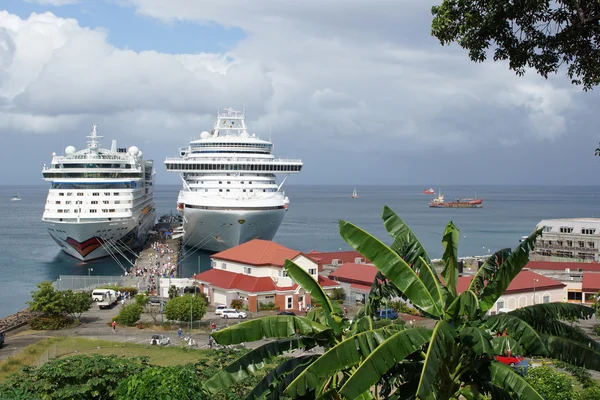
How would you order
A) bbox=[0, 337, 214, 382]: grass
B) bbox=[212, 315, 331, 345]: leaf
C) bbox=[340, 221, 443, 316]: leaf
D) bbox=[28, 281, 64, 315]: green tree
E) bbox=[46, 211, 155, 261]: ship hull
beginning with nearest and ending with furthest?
bbox=[340, 221, 443, 316]: leaf → bbox=[212, 315, 331, 345]: leaf → bbox=[0, 337, 214, 382]: grass → bbox=[28, 281, 64, 315]: green tree → bbox=[46, 211, 155, 261]: ship hull

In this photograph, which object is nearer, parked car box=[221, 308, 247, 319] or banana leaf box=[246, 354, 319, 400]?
banana leaf box=[246, 354, 319, 400]

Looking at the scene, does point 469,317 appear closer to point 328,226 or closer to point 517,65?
point 517,65

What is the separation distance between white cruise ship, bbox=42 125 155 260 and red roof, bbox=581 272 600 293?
128 ft

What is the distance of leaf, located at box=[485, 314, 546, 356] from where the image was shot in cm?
845

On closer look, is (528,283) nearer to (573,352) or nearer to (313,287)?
(573,352)

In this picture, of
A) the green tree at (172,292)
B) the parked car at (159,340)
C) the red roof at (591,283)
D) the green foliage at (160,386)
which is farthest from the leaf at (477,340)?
the red roof at (591,283)

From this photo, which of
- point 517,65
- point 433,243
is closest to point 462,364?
point 517,65

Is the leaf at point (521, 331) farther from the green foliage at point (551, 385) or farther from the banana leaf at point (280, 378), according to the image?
the green foliage at point (551, 385)

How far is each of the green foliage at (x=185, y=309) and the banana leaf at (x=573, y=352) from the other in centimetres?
2312

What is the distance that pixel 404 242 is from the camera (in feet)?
33.0

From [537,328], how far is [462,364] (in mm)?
1287

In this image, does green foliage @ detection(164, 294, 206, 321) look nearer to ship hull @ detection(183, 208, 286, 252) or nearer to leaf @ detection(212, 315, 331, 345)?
leaf @ detection(212, 315, 331, 345)

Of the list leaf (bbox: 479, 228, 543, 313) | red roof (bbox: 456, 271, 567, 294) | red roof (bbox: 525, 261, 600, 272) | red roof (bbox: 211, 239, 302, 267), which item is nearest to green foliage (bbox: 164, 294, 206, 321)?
red roof (bbox: 211, 239, 302, 267)

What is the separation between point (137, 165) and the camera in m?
69.3
